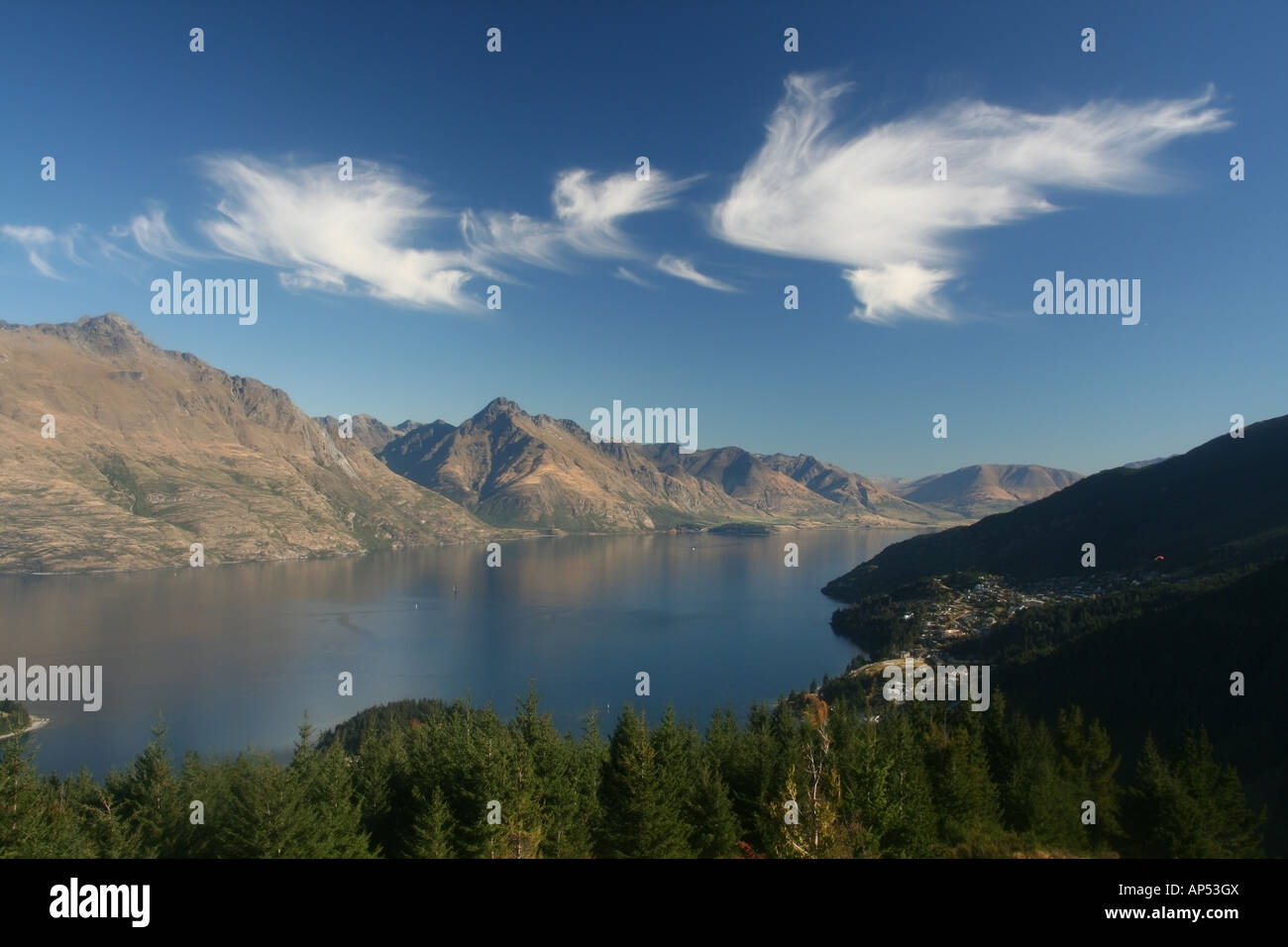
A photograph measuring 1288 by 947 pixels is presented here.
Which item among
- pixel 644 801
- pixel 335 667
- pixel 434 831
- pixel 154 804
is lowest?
pixel 335 667

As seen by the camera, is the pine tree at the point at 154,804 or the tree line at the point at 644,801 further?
the pine tree at the point at 154,804

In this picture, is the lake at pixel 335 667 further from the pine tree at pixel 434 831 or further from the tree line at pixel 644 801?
the pine tree at pixel 434 831

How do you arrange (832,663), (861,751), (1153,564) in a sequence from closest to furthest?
(861,751) → (832,663) → (1153,564)

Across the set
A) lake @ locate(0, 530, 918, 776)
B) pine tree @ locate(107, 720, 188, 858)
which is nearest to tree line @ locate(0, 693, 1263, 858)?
pine tree @ locate(107, 720, 188, 858)

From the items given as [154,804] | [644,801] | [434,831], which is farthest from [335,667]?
[644,801]

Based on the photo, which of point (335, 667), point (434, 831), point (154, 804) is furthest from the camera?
point (335, 667)

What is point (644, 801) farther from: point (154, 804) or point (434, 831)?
point (154, 804)

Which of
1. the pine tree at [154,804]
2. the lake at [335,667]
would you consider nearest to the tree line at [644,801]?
the pine tree at [154,804]

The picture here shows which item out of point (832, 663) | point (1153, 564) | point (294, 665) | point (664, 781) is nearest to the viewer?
point (664, 781)
